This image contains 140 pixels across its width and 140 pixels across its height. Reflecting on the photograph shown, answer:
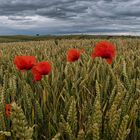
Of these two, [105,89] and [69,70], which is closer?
[105,89]

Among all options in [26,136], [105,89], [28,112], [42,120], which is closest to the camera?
Result: [26,136]

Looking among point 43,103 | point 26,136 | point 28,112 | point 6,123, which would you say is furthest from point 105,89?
point 26,136

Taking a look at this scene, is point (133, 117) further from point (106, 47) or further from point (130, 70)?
point (130, 70)

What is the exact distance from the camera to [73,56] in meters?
2.51

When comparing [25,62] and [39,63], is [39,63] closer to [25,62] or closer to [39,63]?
[39,63]

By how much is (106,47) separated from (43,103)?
0.74 metres

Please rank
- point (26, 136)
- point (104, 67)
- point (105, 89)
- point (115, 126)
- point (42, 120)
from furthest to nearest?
point (104, 67) → point (105, 89) → point (42, 120) → point (115, 126) → point (26, 136)

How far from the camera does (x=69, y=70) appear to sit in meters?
2.73

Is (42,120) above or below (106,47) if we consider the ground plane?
below

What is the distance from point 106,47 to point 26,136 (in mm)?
1523

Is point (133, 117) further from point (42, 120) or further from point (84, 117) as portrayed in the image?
point (42, 120)

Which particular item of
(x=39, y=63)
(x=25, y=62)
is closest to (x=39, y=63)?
(x=39, y=63)

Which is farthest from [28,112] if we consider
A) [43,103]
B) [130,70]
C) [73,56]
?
[130,70]

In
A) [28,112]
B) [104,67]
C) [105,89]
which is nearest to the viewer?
[28,112]
